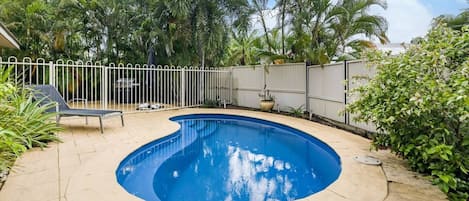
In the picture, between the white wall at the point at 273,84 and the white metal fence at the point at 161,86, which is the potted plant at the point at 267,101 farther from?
the white metal fence at the point at 161,86

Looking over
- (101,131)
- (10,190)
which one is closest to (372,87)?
(10,190)

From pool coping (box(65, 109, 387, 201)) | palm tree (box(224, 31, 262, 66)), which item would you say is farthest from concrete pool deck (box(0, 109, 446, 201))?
palm tree (box(224, 31, 262, 66))

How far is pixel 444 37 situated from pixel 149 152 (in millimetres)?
5106

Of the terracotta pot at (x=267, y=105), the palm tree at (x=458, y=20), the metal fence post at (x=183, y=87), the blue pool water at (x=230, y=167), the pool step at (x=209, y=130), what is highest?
the palm tree at (x=458, y=20)

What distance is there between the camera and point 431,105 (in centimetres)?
318

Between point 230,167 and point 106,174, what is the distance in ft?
6.71

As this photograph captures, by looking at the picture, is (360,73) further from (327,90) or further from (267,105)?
(267,105)

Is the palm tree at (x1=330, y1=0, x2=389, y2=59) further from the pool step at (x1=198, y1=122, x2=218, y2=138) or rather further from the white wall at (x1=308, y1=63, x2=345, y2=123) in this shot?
the pool step at (x1=198, y1=122, x2=218, y2=138)

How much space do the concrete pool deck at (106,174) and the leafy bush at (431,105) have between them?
0.29m

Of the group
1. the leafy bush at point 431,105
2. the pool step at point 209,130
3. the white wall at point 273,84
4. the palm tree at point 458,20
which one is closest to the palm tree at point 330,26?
the white wall at point 273,84

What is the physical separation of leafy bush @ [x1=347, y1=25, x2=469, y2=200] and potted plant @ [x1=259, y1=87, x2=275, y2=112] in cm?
647

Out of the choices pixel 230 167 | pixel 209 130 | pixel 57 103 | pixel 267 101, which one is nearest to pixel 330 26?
pixel 267 101

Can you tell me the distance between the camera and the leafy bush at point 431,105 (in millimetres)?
3039

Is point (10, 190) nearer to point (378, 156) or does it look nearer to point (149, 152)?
point (149, 152)
